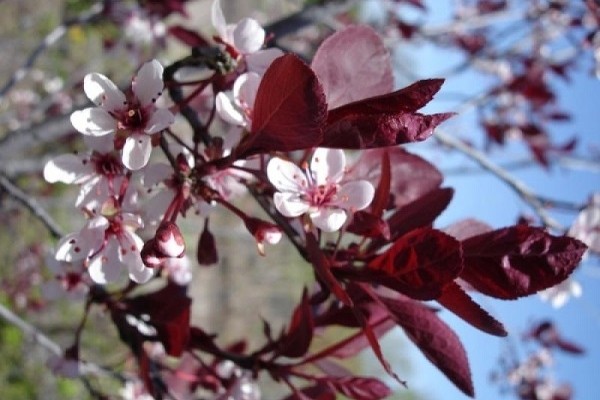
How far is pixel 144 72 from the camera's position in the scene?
87 cm

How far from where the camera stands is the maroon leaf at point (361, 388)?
105cm

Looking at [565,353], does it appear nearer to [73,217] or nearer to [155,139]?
[155,139]

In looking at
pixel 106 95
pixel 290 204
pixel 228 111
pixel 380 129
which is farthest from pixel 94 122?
pixel 380 129

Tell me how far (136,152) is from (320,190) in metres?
0.25

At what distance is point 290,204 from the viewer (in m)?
0.88

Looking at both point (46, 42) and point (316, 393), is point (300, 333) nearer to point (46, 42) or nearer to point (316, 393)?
point (316, 393)

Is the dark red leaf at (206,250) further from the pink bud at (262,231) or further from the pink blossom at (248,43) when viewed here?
the pink blossom at (248,43)

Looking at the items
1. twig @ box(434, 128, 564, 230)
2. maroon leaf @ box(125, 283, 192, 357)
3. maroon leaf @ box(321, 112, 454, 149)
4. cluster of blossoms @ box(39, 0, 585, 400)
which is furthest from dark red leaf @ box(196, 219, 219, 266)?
twig @ box(434, 128, 564, 230)

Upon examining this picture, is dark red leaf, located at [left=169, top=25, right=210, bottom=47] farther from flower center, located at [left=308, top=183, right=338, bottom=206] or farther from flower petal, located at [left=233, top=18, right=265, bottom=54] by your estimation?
flower center, located at [left=308, top=183, right=338, bottom=206]

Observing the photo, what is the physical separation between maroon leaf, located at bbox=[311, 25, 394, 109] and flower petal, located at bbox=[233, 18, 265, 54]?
3.5 inches

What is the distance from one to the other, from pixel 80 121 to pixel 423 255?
0.47 m

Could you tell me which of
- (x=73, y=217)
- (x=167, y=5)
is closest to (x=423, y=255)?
(x=167, y=5)

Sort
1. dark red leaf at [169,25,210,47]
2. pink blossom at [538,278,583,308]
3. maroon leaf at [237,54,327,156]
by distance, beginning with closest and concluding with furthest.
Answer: maroon leaf at [237,54,327,156] → dark red leaf at [169,25,210,47] → pink blossom at [538,278,583,308]

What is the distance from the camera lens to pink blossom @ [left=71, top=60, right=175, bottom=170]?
2.78ft
